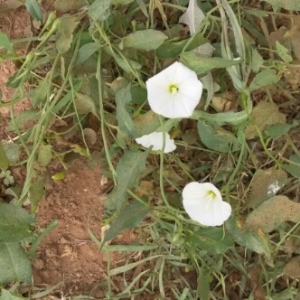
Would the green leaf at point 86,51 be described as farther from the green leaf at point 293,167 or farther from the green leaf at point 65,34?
the green leaf at point 293,167

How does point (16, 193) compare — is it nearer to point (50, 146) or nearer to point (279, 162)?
point (50, 146)

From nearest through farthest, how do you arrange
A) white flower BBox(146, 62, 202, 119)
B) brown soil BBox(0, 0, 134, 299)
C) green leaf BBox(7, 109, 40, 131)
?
white flower BBox(146, 62, 202, 119) → green leaf BBox(7, 109, 40, 131) → brown soil BBox(0, 0, 134, 299)

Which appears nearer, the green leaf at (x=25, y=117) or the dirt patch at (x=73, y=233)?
the green leaf at (x=25, y=117)

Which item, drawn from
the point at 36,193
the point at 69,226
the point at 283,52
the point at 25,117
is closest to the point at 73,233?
the point at 69,226

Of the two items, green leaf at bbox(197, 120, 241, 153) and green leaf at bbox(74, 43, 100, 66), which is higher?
green leaf at bbox(74, 43, 100, 66)

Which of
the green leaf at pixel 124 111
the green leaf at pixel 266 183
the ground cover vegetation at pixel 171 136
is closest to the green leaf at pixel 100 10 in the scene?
the ground cover vegetation at pixel 171 136

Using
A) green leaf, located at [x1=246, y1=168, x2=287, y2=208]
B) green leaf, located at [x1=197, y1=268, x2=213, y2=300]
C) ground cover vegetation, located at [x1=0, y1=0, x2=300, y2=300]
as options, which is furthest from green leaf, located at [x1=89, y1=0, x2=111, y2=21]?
green leaf, located at [x1=197, y1=268, x2=213, y2=300]

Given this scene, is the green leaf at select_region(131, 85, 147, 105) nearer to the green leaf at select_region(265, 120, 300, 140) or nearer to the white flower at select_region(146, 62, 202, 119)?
the white flower at select_region(146, 62, 202, 119)
